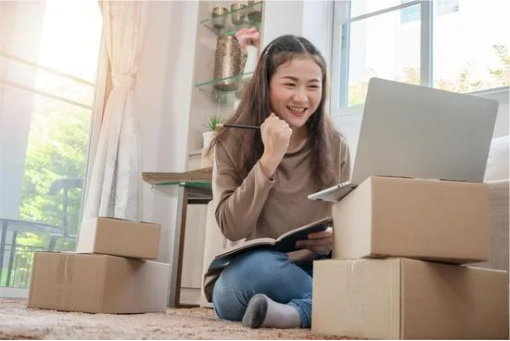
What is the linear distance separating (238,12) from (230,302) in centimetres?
161

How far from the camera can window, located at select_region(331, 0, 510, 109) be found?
1855 millimetres

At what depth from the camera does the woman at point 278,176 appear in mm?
1130

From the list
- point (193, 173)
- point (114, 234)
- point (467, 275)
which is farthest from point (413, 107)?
point (193, 173)

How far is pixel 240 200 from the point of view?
1.18 metres

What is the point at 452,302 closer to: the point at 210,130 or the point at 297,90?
the point at 297,90

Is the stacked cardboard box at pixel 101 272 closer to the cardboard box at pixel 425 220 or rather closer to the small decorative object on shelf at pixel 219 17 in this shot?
the cardboard box at pixel 425 220

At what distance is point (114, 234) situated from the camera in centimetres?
137

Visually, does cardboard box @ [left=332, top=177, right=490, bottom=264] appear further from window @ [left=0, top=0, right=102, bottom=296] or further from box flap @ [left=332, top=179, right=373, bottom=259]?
window @ [left=0, top=0, right=102, bottom=296]

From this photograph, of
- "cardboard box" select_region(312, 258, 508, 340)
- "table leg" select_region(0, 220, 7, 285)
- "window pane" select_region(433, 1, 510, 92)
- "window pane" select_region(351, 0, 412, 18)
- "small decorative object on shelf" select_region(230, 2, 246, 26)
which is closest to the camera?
"cardboard box" select_region(312, 258, 508, 340)

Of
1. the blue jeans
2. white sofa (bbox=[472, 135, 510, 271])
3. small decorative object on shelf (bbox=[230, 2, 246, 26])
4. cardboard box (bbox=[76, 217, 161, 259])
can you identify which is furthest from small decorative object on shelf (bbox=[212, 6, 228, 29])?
white sofa (bbox=[472, 135, 510, 271])

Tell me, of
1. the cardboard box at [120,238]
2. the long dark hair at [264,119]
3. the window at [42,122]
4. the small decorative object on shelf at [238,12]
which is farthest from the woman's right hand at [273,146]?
the small decorative object on shelf at [238,12]

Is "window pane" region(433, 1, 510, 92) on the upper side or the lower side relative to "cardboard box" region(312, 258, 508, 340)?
upper

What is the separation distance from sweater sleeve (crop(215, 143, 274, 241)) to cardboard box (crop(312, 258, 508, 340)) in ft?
0.93

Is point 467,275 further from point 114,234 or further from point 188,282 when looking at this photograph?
point 188,282
